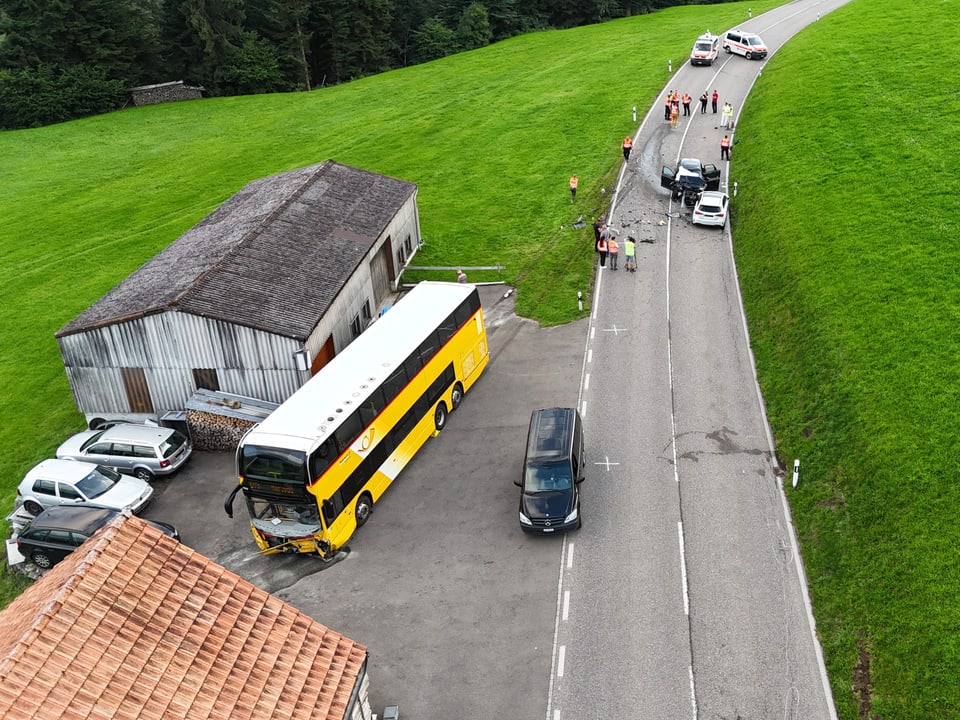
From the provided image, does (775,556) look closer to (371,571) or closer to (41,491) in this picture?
(371,571)

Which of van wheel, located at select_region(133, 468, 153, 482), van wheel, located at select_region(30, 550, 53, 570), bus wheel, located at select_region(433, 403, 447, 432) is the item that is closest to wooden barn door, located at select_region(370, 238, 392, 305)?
bus wheel, located at select_region(433, 403, 447, 432)

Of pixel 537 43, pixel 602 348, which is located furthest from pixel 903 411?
pixel 537 43

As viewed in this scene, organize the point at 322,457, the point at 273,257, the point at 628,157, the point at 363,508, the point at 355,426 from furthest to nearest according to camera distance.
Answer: the point at 628,157 → the point at 273,257 → the point at 363,508 → the point at 355,426 → the point at 322,457

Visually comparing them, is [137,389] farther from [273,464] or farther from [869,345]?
[869,345]

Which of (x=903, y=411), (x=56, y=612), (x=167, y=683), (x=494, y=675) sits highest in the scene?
(x=56, y=612)

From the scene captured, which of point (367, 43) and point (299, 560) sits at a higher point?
point (367, 43)

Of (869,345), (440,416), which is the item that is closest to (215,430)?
(440,416)

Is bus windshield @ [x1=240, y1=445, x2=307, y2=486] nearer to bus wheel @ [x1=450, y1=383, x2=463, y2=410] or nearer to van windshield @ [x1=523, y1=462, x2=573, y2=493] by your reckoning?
van windshield @ [x1=523, y1=462, x2=573, y2=493]
